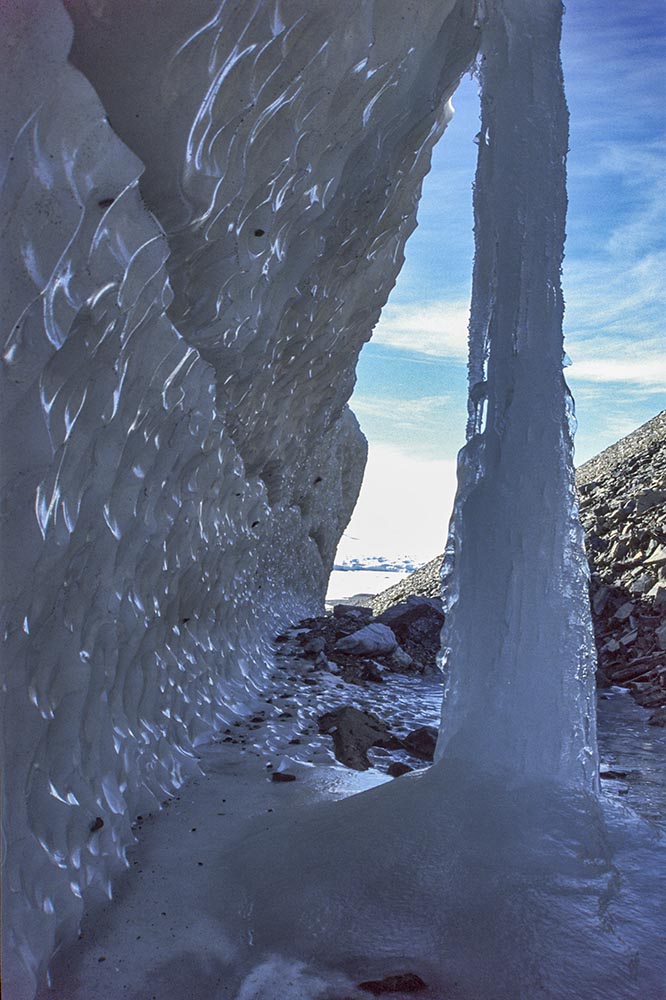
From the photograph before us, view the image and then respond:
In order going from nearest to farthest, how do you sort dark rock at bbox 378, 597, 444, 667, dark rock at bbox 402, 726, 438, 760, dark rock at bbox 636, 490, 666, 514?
1. dark rock at bbox 402, 726, 438, 760
2. dark rock at bbox 378, 597, 444, 667
3. dark rock at bbox 636, 490, 666, 514

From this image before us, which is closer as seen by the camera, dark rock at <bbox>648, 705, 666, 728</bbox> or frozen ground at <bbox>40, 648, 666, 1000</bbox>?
frozen ground at <bbox>40, 648, 666, 1000</bbox>

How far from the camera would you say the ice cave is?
133cm

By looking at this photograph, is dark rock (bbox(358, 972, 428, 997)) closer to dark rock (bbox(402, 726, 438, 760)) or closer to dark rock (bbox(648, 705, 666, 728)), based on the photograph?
dark rock (bbox(402, 726, 438, 760))

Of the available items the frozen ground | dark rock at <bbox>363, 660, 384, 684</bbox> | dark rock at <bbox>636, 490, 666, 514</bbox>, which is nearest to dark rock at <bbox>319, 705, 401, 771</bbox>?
the frozen ground

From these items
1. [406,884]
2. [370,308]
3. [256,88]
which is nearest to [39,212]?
[256,88]

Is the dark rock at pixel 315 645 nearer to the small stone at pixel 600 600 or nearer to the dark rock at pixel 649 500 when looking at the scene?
the small stone at pixel 600 600

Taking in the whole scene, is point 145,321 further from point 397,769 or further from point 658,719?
point 658,719

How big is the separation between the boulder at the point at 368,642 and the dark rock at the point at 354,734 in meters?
1.22

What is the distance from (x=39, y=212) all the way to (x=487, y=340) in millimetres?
1529

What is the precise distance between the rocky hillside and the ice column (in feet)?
7.17

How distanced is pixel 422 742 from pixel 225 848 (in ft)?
4.00

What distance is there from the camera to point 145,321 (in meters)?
1.79

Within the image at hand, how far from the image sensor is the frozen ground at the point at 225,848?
4.87 ft

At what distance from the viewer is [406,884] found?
1.76m
